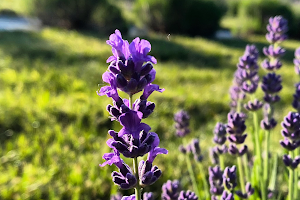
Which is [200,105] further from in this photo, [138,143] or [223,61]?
[138,143]

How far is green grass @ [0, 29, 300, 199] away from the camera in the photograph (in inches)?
90.3

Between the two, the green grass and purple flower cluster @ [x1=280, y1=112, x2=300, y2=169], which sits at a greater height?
the green grass

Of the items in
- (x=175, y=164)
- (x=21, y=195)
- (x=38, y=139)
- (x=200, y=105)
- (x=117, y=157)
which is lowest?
(x=117, y=157)

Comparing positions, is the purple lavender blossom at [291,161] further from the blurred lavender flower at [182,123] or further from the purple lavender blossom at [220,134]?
the blurred lavender flower at [182,123]

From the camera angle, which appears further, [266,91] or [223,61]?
[223,61]

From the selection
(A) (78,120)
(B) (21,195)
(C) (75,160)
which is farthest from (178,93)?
(B) (21,195)

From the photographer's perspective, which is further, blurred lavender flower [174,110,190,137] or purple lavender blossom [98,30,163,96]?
blurred lavender flower [174,110,190,137]

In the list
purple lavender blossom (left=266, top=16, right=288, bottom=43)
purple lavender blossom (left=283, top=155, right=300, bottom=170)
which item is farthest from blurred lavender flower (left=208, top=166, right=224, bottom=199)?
purple lavender blossom (left=266, top=16, right=288, bottom=43)

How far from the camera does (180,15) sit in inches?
403

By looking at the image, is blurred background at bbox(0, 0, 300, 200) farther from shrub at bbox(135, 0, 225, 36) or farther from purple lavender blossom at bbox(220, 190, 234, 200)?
shrub at bbox(135, 0, 225, 36)

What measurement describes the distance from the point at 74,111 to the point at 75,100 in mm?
320

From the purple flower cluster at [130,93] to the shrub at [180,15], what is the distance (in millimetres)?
9688

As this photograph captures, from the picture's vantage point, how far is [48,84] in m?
4.04

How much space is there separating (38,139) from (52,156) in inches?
12.6
